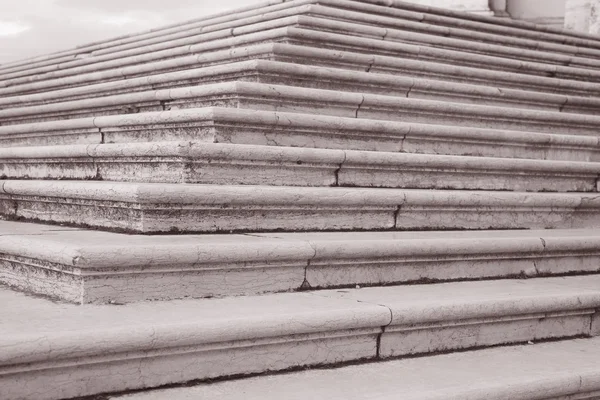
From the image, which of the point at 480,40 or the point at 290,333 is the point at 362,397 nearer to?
the point at 290,333

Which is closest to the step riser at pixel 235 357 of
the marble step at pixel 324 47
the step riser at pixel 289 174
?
the step riser at pixel 289 174

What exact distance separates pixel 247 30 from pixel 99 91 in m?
1.44

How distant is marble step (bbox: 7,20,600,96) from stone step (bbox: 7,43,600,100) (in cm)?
7

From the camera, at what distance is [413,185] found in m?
4.21

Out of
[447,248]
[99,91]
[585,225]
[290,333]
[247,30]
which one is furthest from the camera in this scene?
[247,30]

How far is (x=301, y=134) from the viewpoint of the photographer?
4113mm

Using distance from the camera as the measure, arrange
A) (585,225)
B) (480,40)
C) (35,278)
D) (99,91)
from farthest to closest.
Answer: (480,40)
(99,91)
(585,225)
(35,278)

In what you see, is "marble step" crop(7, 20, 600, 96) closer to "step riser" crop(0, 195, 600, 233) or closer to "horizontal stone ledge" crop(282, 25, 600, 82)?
"horizontal stone ledge" crop(282, 25, 600, 82)

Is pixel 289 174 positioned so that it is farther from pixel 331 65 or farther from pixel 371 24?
pixel 371 24

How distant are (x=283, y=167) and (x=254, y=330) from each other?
1499 mm

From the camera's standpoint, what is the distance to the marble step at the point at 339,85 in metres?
4.65

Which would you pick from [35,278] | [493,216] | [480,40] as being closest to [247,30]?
[480,40]

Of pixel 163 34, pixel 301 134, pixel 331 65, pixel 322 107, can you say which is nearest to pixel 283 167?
pixel 301 134

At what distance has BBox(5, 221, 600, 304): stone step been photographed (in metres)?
2.54
